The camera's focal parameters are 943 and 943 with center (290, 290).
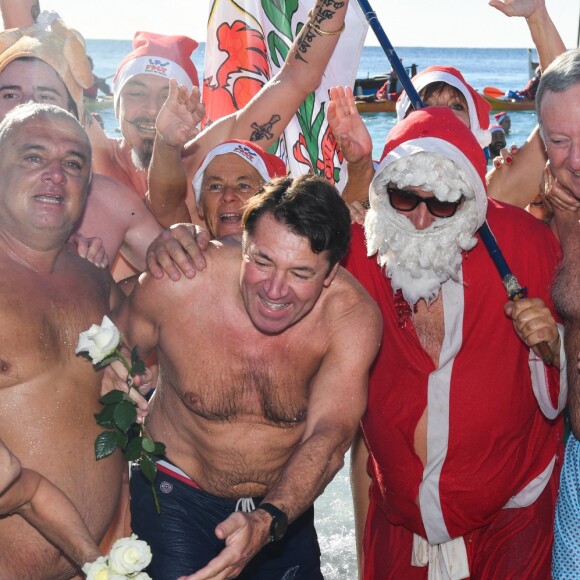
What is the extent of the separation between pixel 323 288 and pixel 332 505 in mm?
2961

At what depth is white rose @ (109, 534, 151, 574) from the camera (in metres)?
2.57

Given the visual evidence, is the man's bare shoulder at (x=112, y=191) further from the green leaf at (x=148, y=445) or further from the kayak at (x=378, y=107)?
the kayak at (x=378, y=107)

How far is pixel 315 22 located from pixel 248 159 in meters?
0.90

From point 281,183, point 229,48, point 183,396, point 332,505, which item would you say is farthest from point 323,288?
point 332,505

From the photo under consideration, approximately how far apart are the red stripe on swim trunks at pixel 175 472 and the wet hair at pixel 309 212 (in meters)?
1.01

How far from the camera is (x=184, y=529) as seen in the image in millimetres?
3650

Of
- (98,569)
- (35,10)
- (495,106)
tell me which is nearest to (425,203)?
(98,569)

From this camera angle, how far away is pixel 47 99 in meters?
4.19

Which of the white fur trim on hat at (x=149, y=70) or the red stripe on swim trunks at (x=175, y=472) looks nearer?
the red stripe on swim trunks at (x=175, y=472)

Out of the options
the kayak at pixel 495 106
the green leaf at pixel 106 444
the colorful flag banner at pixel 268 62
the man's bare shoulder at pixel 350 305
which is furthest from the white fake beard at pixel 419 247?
the kayak at pixel 495 106

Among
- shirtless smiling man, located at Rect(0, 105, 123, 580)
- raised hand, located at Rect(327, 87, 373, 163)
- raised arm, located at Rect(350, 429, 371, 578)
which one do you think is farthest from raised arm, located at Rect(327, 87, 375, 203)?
raised arm, located at Rect(350, 429, 371, 578)

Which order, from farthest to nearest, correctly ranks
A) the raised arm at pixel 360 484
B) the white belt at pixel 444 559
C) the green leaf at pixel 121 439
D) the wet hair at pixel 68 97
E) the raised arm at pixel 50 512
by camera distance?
1. the raised arm at pixel 360 484
2. the wet hair at pixel 68 97
3. the white belt at pixel 444 559
4. the green leaf at pixel 121 439
5. the raised arm at pixel 50 512

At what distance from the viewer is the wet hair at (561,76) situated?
11.2 feet

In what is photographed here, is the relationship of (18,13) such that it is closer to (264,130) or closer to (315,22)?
(264,130)
